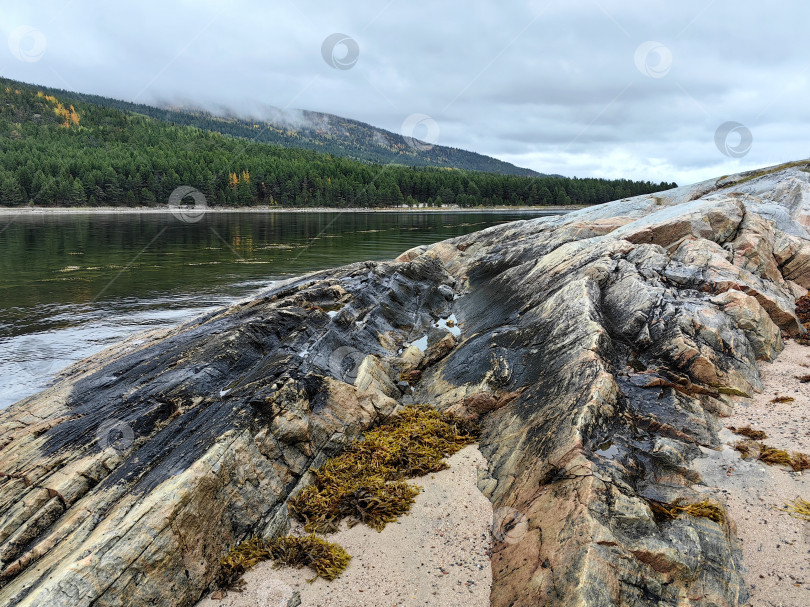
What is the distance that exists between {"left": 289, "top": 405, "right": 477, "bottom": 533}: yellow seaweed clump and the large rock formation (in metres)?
0.45

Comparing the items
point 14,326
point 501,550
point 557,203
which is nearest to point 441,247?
point 14,326

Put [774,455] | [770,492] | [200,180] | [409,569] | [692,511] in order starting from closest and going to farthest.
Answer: [692,511] → [409,569] → [770,492] → [774,455] → [200,180]

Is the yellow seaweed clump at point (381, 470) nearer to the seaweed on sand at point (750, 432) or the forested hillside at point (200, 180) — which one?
the seaweed on sand at point (750, 432)

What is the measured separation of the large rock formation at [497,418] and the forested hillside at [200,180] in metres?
146

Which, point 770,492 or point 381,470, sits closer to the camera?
point 770,492

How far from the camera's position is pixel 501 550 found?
7449 mm

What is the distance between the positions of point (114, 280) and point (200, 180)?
129 m

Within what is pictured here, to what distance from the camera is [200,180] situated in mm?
147000

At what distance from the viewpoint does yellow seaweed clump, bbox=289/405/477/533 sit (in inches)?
344

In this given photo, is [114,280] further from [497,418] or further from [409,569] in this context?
[409,569]

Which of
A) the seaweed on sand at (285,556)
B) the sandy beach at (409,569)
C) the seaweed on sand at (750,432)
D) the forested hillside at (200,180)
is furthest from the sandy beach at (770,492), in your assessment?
the forested hillside at (200,180)

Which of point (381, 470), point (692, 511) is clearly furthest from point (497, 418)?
point (692, 511)

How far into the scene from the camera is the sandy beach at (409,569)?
6.94m

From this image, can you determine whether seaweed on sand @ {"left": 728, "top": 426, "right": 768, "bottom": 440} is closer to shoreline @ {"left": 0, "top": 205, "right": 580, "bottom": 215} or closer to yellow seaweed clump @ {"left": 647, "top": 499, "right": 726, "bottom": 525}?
yellow seaweed clump @ {"left": 647, "top": 499, "right": 726, "bottom": 525}
